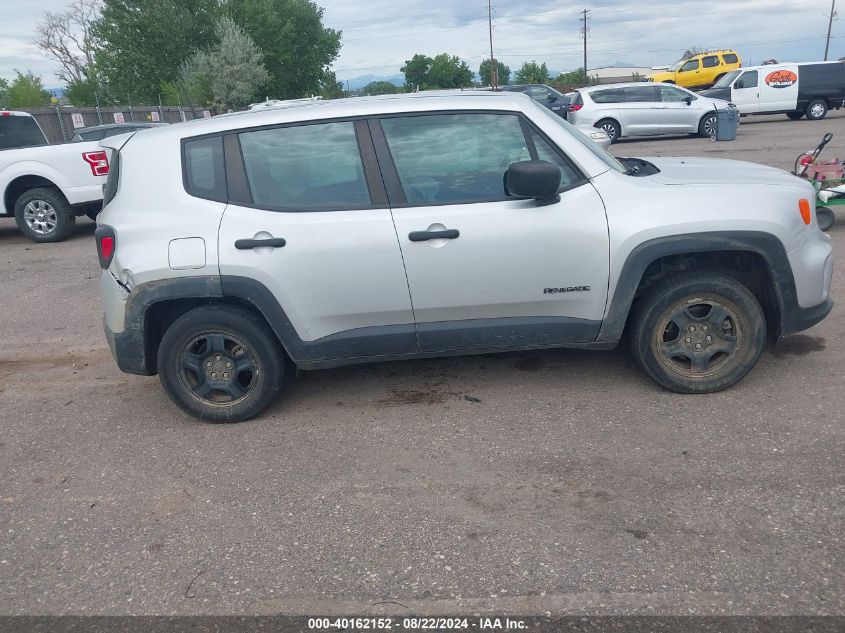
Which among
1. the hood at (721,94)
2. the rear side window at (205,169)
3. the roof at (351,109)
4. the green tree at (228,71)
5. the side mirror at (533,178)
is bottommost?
the hood at (721,94)

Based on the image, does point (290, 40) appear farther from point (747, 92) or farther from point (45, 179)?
point (45, 179)

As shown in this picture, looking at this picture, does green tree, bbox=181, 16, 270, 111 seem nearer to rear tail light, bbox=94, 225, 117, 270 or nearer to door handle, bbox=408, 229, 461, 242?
rear tail light, bbox=94, 225, 117, 270

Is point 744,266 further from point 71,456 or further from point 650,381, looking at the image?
point 71,456

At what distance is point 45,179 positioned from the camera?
405 inches

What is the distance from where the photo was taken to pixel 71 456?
4062mm

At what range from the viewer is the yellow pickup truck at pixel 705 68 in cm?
3180

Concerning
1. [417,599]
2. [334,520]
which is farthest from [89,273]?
[417,599]

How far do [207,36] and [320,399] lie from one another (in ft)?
164

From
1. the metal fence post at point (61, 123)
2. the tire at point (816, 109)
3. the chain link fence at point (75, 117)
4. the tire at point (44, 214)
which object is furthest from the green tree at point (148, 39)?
the tire at point (44, 214)

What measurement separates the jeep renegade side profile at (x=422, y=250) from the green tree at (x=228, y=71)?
3966 centimetres

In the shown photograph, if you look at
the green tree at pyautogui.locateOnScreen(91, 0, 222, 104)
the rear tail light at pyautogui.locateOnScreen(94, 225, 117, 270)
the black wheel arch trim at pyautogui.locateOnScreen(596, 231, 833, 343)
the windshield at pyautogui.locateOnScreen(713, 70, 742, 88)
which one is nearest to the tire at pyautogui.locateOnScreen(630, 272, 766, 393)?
the black wheel arch trim at pyautogui.locateOnScreen(596, 231, 833, 343)

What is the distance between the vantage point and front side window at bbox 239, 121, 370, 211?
13.2 ft

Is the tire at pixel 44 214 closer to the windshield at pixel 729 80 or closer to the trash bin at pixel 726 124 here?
the trash bin at pixel 726 124

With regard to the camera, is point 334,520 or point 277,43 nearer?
point 334,520
